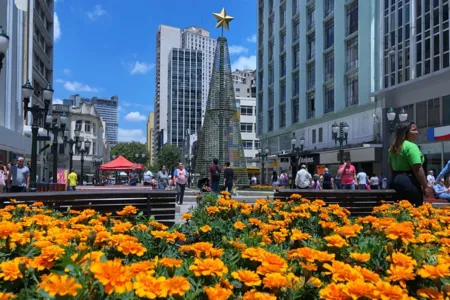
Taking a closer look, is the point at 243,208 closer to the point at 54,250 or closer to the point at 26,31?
the point at 54,250

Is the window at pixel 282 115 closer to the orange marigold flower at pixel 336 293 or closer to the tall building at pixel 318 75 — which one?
the tall building at pixel 318 75

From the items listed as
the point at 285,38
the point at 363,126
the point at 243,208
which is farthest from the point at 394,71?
the point at 243,208

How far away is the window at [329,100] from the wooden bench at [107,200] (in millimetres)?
32657

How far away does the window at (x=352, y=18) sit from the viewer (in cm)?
3381

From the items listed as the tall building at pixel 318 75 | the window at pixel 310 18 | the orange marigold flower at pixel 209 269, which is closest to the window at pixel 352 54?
the tall building at pixel 318 75

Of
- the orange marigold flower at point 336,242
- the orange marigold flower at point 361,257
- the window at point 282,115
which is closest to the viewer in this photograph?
the orange marigold flower at point 361,257

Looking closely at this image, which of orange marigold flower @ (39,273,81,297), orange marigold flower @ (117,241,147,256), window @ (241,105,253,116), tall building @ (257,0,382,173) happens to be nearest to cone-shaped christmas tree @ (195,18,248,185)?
tall building @ (257,0,382,173)

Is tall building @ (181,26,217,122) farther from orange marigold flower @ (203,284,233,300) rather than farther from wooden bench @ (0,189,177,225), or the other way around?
orange marigold flower @ (203,284,233,300)

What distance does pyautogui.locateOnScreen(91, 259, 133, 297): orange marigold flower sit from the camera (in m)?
1.43

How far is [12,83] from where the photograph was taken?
27.5m

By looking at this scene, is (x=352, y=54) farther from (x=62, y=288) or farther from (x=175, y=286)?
(x=62, y=288)

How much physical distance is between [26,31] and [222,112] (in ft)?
61.4

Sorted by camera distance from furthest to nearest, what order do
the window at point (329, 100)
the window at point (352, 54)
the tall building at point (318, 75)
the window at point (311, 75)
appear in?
the window at point (311, 75) → the window at point (329, 100) → the window at point (352, 54) → the tall building at point (318, 75)

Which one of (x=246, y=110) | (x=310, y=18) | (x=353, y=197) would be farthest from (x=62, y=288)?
(x=246, y=110)
